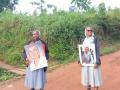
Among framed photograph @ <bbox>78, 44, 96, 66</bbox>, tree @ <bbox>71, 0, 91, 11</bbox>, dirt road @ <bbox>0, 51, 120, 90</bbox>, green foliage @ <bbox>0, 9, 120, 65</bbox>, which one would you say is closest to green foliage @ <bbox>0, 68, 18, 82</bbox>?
dirt road @ <bbox>0, 51, 120, 90</bbox>

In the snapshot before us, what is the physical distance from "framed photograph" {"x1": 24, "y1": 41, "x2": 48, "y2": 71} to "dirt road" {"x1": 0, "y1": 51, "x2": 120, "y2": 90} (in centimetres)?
176

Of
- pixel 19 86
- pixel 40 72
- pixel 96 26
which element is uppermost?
pixel 96 26

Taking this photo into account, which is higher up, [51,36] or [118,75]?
[51,36]

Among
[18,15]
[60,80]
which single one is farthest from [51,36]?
[60,80]

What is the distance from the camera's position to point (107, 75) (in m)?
10.5

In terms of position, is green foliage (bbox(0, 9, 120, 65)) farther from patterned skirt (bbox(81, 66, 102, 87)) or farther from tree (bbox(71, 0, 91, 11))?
tree (bbox(71, 0, 91, 11))

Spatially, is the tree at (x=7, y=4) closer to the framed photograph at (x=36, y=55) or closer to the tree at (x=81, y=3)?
the tree at (x=81, y=3)

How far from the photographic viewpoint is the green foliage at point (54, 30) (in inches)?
531

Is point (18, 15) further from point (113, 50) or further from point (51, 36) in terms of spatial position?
point (113, 50)

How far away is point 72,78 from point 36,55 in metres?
2.90

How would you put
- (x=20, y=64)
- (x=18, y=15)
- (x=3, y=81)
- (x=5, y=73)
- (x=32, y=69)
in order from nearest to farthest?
(x=32, y=69) < (x=3, y=81) < (x=5, y=73) < (x=20, y=64) < (x=18, y=15)

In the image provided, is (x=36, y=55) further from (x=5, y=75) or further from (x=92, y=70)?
(x=5, y=75)

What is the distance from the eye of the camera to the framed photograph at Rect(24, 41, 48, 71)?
7758 millimetres

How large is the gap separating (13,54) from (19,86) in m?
3.52
